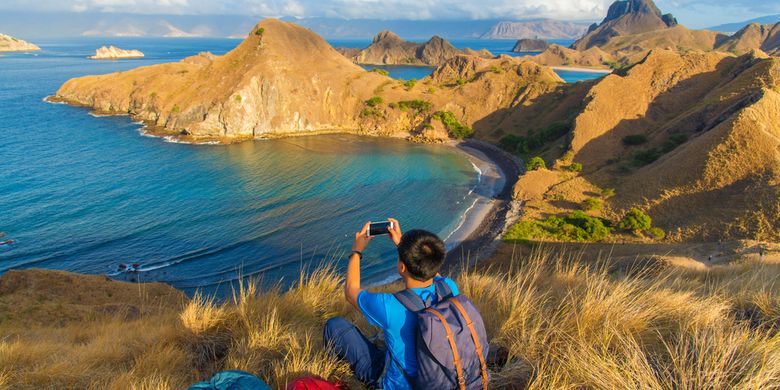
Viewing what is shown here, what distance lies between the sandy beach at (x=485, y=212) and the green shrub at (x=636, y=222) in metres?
6.84

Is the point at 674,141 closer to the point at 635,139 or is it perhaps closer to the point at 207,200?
the point at 635,139

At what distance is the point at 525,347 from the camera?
13.9ft

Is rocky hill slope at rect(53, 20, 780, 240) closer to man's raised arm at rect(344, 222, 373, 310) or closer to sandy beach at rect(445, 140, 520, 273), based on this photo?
sandy beach at rect(445, 140, 520, 273)

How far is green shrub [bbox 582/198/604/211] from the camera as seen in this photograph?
26308 mm

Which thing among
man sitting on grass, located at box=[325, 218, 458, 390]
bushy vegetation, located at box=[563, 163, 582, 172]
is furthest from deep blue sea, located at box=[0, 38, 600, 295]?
bushy vegetation, located at box=[563, 163, 582, 172]

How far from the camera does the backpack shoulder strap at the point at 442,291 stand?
3.28m

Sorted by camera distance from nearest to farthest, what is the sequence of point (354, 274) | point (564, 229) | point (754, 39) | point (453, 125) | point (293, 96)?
point (354, 274), point (564, 229), point (453, 125), point (293, 96), point (754, 39)

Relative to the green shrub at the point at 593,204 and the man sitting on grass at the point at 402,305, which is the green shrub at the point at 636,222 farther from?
the man sitting on grass at the point at 402,305

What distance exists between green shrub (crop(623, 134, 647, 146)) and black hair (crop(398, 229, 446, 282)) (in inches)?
1511

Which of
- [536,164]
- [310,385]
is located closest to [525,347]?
[310,385]

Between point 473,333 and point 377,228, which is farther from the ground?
point 377,228

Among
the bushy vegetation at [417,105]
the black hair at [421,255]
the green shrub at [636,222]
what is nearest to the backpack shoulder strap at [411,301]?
the black hair at [421,255]

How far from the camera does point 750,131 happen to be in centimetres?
2430

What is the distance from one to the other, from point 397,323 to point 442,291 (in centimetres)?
46
